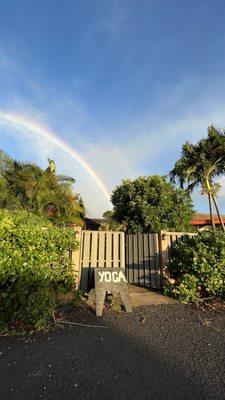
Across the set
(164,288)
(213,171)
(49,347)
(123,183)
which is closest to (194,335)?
(49,347)

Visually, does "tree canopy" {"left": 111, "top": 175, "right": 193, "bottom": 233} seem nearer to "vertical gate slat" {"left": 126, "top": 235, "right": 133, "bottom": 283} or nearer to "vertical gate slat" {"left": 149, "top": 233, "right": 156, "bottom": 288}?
"vertical gate slat" {"left": 126, "top": 235, "right": 133, "bottom": 283}

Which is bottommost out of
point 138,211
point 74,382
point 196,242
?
point 74,382

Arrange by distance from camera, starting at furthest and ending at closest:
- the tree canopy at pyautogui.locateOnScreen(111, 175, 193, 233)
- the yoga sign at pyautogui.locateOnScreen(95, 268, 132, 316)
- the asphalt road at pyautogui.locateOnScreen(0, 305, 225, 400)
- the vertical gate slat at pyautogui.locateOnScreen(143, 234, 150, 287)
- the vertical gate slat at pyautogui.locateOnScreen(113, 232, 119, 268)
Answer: the tree canopy at pyautogui.locateOnScreen(111, 175, 193, 233)
the vertical gate slat at pyautogui.locateOnScreen(143, 234, 150, 287)
the vertical gate slat at pyautogui.locateOnScreen(113, 232, 119, 268)
the yoga sign at pyautogui.locateOnScreen(95, 268, 132, 316)
the asphalt road at pyautogui.locateOnScreen(0, 305, 225, 400)

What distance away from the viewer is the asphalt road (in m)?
3.12

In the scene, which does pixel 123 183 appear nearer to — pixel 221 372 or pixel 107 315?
pixel 107 315

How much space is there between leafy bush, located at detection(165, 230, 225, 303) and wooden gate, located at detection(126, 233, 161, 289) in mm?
1142

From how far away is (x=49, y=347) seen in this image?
4.28 meters

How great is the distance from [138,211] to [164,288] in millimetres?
8999

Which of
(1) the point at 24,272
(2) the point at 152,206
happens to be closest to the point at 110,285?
(1) the point at 24,272

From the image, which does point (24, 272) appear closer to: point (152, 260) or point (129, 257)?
point (152, 260)

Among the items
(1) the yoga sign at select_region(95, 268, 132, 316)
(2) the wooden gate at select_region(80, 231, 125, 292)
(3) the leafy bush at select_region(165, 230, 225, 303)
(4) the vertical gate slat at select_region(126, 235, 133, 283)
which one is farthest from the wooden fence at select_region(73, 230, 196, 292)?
(1) the yoga sign at select_region(95, 268, 132, 316)

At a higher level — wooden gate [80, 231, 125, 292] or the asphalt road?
wooden gate [80, 231, 125, 292]

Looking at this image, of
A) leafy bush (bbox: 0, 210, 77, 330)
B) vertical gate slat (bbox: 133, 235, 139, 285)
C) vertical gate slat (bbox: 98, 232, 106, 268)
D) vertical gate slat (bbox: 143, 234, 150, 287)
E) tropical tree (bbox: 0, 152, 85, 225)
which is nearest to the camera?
leafy bush (bbox: 0, 210, 77, 330)

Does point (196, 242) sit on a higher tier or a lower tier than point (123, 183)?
lower
